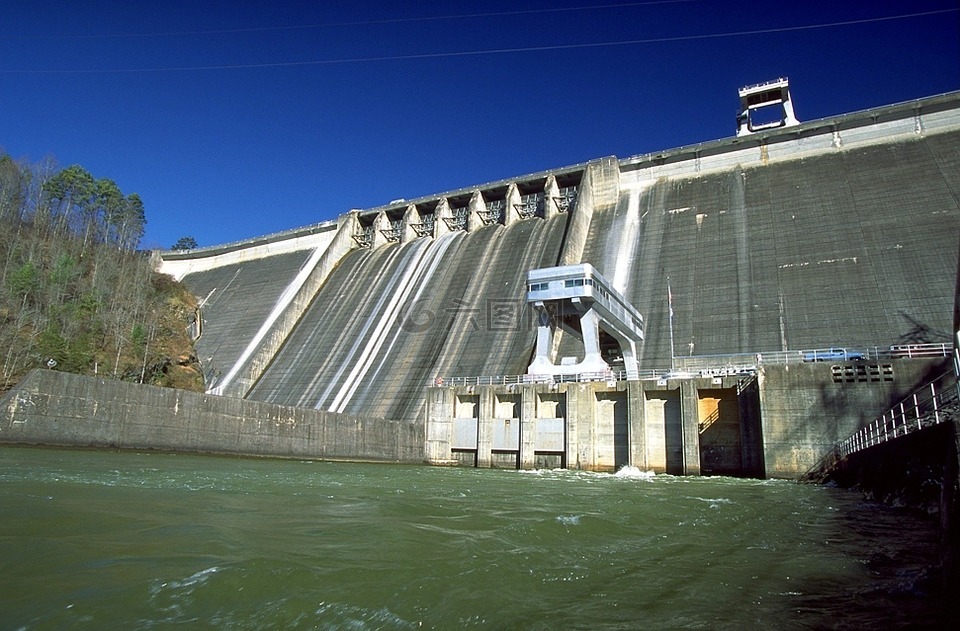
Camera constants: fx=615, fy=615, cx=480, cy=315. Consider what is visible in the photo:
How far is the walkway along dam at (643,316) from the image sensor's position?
62.0 feet

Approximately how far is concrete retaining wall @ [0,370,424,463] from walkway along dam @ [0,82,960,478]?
11 cm

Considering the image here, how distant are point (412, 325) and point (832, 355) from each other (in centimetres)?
1939

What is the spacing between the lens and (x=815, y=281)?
23656 mm

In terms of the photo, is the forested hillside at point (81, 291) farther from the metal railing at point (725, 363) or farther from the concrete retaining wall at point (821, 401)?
the concrete retaining wall at point (821, 401)

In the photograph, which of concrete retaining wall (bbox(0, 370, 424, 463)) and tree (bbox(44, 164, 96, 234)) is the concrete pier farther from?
tree (bbox(44, 164, 96, 234))

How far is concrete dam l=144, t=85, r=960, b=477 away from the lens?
19.5m

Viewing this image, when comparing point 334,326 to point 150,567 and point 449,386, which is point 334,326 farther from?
point 150,567

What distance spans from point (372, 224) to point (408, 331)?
13743 millimetres

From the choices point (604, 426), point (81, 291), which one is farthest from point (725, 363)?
point (81, 291)

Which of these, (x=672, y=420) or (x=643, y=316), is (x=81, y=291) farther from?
(x=672, y=420)

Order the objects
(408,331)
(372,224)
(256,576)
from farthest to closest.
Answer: (372,224) < (408,331) < (256,576)

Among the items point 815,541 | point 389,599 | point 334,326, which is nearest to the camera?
point 389,599

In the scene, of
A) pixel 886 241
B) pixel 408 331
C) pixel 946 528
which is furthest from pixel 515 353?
pixel 946 528

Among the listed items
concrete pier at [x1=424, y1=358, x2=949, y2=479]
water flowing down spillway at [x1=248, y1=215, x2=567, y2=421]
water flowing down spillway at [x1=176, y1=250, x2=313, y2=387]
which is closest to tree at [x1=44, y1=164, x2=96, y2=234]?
water flowing down spillway at [x1=176, y1=250, x2=313, y2=387]
